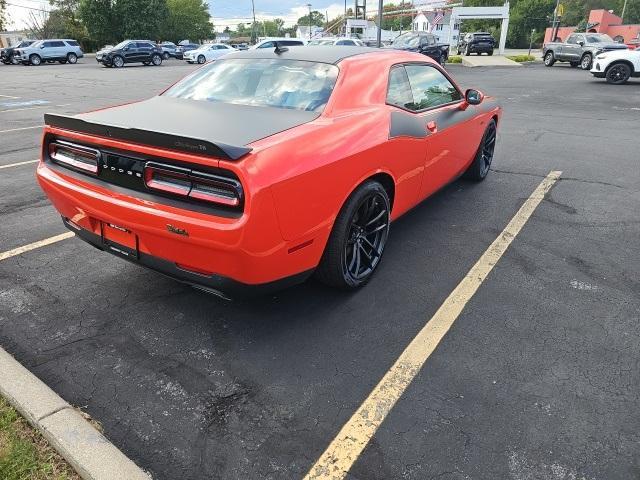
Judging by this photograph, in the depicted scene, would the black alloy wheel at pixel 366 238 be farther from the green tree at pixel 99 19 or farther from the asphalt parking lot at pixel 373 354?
the green tree at pixel 99 19

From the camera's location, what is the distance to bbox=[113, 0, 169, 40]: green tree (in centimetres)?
5141

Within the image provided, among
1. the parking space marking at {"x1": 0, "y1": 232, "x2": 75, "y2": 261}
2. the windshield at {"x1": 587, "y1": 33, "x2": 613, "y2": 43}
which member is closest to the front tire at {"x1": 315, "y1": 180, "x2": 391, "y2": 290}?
the parking space marking at {"x1": 0, "y1": 232, "x2": 75, "y2": 261}

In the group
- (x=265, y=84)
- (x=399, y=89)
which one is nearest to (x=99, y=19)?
(x=265, y=84)

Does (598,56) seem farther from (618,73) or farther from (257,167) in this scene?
(257,167)

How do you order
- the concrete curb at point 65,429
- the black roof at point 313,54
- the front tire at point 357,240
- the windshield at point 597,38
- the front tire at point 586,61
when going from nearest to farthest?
1. the concrete curb at point 65,429
2. the front tire at point 357,240
3. the black roof at point 313,54
4. the windshield at point 597,38
5. the front tire at point 586,61

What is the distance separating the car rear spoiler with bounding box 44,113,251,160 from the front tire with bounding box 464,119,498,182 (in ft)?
12.6

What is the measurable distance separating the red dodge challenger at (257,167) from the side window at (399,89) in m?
0.01

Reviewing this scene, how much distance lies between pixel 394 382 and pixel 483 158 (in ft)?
12.8

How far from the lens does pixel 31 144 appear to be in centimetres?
794

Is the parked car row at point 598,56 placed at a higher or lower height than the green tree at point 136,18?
lower

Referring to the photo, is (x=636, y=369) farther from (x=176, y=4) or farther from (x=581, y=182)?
(x=176, y=4)

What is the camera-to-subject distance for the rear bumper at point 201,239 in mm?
2324

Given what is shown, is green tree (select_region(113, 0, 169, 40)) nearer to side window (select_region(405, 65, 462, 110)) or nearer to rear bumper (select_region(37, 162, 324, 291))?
side window (select_region(405, 65, 462, 110))

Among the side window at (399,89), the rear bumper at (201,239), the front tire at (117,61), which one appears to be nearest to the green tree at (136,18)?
the front tire at (117,61)
